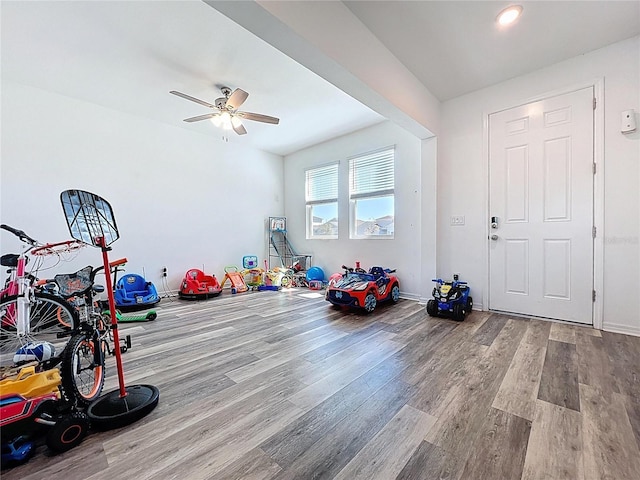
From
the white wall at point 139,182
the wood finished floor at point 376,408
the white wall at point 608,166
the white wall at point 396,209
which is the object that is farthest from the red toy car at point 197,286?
the white wall at point 608,166

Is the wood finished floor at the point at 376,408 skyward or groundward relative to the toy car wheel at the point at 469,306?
groundward

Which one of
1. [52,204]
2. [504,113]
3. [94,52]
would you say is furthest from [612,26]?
[52,204]

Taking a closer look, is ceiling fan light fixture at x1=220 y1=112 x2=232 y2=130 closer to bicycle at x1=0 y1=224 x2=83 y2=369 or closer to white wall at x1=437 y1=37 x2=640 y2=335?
bicycle at x1=0 y1=224 x2=83 y2=369

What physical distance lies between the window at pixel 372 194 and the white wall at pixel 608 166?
119 centimetres

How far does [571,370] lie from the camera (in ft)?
6.24

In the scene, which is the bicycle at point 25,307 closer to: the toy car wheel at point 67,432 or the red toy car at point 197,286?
the toy car wheel at point 67,432

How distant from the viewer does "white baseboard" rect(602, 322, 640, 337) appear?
251 cm

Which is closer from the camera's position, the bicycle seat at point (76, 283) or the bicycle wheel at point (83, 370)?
the bicycle wheel at point (83, 370)

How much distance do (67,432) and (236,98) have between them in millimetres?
3062

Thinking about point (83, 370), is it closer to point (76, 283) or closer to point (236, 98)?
point (76, 283)

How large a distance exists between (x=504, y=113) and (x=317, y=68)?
2.50 metres

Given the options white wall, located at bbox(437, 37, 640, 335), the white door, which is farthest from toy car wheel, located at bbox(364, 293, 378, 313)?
the white door

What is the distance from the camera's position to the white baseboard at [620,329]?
2512mm

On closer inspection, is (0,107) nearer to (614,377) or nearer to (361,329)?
(361,329)
